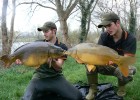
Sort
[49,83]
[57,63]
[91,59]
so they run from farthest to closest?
1. [49,83]
2. [57,63]
3. [91,59]

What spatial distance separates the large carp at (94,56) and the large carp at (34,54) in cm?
29

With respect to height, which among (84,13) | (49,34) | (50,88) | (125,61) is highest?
(84,13)

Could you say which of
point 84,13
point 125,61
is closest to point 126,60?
point 125,61

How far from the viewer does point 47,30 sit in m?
5.16

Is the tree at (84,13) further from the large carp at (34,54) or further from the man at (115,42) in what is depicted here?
the large carp at (34,54)

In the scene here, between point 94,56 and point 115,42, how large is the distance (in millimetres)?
1722

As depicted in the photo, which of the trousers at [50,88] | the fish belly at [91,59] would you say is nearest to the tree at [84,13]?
the trousers at [50,88]

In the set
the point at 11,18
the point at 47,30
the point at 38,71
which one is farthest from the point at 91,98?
the point at 11,18

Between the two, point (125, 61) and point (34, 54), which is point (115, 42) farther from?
point (34, 54)

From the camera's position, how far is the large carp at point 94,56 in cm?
388

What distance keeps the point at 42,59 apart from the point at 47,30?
1146 millimetres

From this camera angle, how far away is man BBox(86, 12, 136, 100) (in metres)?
5.18

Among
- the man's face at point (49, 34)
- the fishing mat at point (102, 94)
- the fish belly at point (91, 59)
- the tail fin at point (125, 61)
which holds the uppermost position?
the man's face at point (49, 34)

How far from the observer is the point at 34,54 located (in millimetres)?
4082
